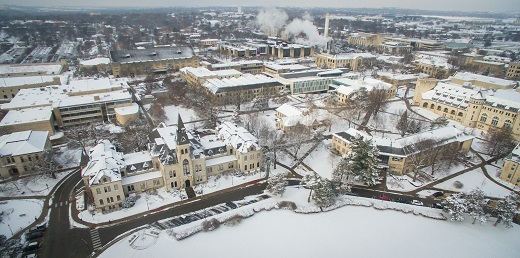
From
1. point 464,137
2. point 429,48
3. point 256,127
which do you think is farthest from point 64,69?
point 429,48

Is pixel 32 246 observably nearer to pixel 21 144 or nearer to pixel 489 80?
pixel 21 144

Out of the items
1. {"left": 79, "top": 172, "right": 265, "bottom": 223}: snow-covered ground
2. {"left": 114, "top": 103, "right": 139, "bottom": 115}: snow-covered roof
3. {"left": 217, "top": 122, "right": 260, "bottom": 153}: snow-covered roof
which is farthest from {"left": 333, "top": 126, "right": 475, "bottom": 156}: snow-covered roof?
{"left": 114, "top": 103, "right": 139, "bottom": 115}: snow-covered roof

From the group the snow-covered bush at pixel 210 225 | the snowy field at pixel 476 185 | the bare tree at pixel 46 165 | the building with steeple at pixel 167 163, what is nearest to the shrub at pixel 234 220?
the snow-covered bush at pixel 210 225

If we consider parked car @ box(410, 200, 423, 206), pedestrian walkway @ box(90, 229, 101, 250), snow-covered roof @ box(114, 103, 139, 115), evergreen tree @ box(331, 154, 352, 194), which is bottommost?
parked car @ box(410, 200, 423, 206)

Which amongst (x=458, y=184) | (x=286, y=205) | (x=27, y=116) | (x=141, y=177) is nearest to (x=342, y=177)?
(x=286, y=205)

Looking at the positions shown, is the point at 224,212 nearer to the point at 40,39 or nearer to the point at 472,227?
the point at 472,227

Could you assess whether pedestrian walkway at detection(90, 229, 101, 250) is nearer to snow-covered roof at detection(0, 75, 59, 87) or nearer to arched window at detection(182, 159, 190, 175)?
arched window at detection(182, 159, 190, 175)
